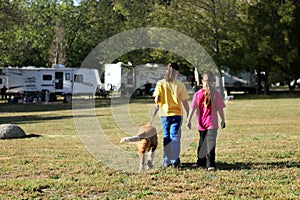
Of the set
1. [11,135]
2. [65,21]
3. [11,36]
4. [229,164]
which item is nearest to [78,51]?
[65,21]

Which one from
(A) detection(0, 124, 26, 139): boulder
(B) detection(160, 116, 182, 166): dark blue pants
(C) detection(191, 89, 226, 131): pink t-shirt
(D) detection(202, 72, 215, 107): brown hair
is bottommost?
(A) detection(0, 124, 26, 139): boulder

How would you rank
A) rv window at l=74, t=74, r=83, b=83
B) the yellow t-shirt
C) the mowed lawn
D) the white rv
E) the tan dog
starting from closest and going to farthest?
the mowed lawn, the tan dog, the yellow t-shirt, rv window at l=74, t=74, r=83, b=83, the white rv

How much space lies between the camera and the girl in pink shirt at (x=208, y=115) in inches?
343

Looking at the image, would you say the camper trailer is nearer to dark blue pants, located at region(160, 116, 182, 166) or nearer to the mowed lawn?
the mowed lawn

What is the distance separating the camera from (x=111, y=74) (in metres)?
49.8

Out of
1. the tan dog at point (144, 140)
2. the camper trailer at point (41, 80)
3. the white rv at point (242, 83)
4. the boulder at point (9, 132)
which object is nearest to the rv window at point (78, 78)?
the camper trailer at point (41, 80)

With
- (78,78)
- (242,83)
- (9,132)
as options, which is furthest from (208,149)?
(242,83)

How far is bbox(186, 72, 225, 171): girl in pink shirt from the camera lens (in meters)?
8.70

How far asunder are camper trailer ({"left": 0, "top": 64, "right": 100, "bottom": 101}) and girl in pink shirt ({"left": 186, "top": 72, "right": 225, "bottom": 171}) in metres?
33.3

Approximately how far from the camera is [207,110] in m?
8.80

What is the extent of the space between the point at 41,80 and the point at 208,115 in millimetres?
34967

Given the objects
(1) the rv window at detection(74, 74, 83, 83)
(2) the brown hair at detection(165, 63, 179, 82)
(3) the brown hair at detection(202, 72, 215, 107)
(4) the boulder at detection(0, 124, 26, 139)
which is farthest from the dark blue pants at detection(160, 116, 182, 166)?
(1) the rv window at detection(74, 74, 83, 83)

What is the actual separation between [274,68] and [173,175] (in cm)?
3865

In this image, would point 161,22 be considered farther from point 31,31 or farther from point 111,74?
point 31,31
